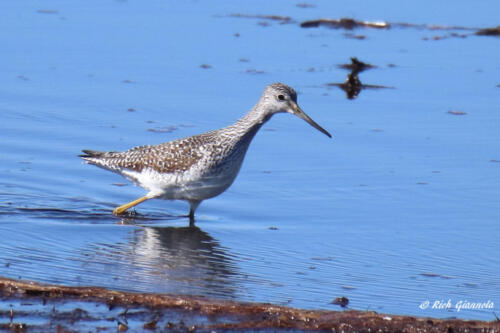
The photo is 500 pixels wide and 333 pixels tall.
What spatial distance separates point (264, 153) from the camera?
10.4 meters

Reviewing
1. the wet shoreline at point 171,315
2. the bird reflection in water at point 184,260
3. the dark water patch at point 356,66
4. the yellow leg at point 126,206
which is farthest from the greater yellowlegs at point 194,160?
the dark water patch at point 356,66

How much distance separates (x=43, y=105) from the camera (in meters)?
11.2

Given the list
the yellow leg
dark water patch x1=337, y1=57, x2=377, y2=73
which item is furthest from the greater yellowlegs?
dark water patch x1=337, y1=57, x2=377, y2=73

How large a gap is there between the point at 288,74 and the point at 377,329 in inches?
285

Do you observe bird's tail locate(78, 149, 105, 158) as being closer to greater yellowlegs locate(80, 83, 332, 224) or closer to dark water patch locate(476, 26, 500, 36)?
greater yellowlegs locate(80, 83, 332, 224)

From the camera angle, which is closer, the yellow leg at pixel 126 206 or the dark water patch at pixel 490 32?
the yellow leg at pixel 126 206

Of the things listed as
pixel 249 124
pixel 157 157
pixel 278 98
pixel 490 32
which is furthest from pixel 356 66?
pixel 157 157

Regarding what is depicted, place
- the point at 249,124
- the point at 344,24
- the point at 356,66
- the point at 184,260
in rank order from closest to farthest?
1. the point at 184,260
2. the point at 249,124
3. the point at 356,66
4. the point at 344,24

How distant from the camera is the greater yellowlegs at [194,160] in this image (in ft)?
29.2

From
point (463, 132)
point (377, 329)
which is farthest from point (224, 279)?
point (463, 132)

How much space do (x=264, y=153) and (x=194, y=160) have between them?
1624 millimetres

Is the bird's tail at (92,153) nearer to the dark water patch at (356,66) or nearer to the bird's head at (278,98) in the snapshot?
the bird's head at (278,98)

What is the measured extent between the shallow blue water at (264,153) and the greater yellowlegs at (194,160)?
272 millimetres

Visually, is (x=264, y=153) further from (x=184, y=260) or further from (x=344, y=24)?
(x=344, y=24)
